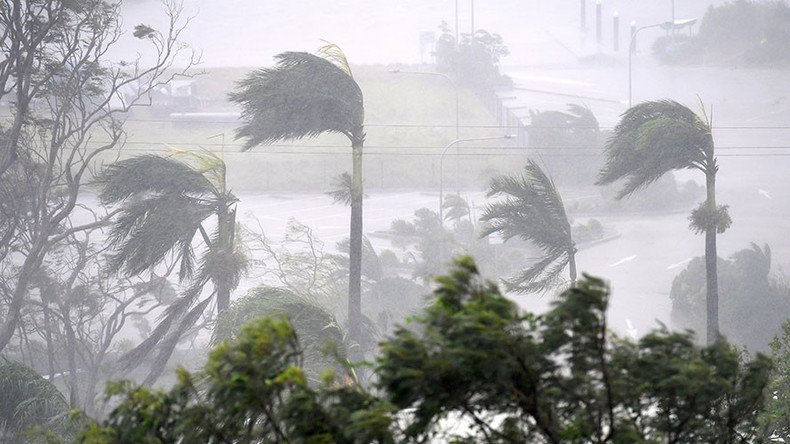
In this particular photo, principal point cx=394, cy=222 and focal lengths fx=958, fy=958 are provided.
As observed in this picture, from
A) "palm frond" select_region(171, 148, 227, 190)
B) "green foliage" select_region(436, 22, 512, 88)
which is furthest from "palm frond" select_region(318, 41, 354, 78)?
"green foliage" select_region(436, 22, 512, 88)

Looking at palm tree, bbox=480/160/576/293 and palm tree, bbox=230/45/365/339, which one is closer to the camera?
palm tree, bbox=230/45/365/339

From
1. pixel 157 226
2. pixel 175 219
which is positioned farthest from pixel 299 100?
pixel 157 226

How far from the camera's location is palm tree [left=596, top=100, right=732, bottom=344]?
50.3 ft

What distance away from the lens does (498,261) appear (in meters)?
26.8

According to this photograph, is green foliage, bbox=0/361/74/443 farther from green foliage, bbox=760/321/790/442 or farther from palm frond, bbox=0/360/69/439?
green foliage, bbox=760/321/790/442

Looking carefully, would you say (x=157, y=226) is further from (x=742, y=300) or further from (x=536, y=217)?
(x=742, y=300)

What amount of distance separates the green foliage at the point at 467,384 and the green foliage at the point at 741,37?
41.1m

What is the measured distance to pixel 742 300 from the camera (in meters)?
21.2

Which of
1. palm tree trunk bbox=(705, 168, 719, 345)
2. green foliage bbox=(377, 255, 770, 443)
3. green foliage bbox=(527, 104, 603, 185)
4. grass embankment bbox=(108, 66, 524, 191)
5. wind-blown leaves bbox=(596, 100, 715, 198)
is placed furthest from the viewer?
grass embankment bbox=(108, 66, 524, 191)

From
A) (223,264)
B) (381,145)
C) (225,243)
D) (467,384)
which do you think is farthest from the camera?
(381,145)

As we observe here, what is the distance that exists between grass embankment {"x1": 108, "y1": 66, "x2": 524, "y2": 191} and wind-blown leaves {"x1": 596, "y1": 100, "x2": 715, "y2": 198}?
1611cm

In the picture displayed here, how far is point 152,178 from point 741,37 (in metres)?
36.5

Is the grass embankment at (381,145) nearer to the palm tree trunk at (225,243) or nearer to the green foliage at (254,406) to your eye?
the palm tree trunk at (225,243)

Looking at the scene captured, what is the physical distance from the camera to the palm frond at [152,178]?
15.6m
